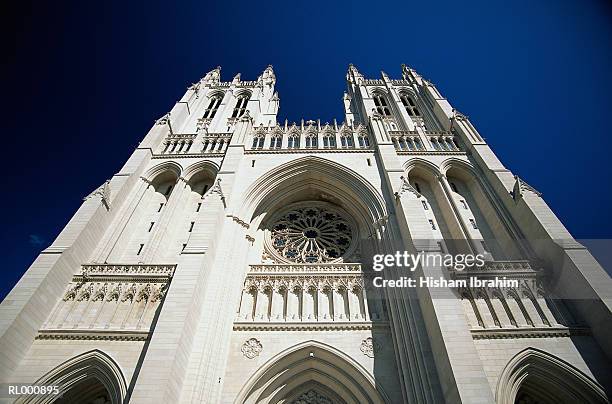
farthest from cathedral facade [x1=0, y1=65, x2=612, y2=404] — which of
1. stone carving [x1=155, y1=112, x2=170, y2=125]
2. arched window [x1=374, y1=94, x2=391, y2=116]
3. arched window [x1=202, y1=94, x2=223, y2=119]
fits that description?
arched window [x1=374, y1=94, x2=391, y2=116]

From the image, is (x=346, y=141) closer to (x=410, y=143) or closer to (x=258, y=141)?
(x=410, y=143)

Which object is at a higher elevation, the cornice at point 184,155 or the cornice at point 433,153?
the cornice at point 184,155

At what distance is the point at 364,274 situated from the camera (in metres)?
11.8

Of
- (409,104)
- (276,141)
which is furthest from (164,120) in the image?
(409,104)

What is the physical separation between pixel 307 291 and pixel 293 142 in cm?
883

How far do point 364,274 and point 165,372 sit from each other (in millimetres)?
7196

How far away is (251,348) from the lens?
9.73 metres

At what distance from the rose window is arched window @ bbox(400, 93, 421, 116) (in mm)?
10880

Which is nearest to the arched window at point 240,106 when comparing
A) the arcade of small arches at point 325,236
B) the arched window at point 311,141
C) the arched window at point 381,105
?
the arched window at point 311,141

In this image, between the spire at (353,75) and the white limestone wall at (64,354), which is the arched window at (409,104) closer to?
the spire at (353,75)

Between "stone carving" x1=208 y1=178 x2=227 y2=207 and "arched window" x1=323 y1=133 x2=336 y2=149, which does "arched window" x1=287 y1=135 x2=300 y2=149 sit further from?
"stone carving" x1=208 y1=178 x2=227 y2=207

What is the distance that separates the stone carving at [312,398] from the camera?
9.61 m

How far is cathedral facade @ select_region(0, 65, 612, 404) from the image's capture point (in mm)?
8266

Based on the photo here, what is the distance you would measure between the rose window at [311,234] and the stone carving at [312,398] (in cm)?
497
